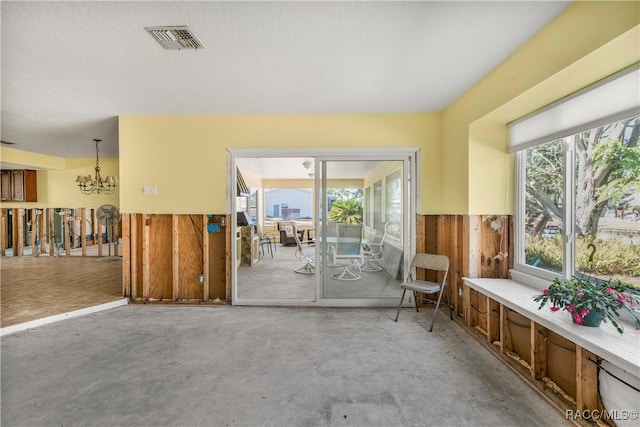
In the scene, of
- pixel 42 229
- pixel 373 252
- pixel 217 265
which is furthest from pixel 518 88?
pixel 42 229

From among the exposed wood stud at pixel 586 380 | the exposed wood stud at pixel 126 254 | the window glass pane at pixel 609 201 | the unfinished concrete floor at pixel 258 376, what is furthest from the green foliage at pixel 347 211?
the exposed wood stud at pixel 126 254

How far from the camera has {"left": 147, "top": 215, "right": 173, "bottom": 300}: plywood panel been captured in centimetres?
396

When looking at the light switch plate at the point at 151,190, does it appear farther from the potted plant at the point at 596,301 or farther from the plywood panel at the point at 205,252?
the potted plant at the point at 596,301

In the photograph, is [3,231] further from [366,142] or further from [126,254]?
[366,142]

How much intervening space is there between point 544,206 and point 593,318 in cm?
119

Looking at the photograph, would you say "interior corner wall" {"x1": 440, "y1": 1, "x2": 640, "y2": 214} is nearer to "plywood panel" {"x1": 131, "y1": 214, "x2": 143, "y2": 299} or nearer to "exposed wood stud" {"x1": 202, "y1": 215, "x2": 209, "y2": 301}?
"exposed wood stud" {"x1": 202, "y1": 215, "x2": 209, "y2": 301}

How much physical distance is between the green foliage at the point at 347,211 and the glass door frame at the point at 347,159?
0.78 feet

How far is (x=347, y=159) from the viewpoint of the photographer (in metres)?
3.82

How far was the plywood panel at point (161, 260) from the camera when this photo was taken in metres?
3.96

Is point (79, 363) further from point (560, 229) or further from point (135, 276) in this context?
point (560, 229)

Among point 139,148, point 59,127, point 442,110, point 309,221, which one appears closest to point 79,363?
point 139,148

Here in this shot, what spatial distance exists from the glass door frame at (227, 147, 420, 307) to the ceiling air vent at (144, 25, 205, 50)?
1705 millimetres

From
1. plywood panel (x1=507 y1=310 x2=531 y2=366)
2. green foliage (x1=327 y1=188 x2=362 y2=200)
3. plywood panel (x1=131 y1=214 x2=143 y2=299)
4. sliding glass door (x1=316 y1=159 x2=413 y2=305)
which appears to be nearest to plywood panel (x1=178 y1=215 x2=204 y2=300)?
plywood panel (x1=131 y1=214 x2=143 y2=299)

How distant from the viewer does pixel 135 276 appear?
3.93m
